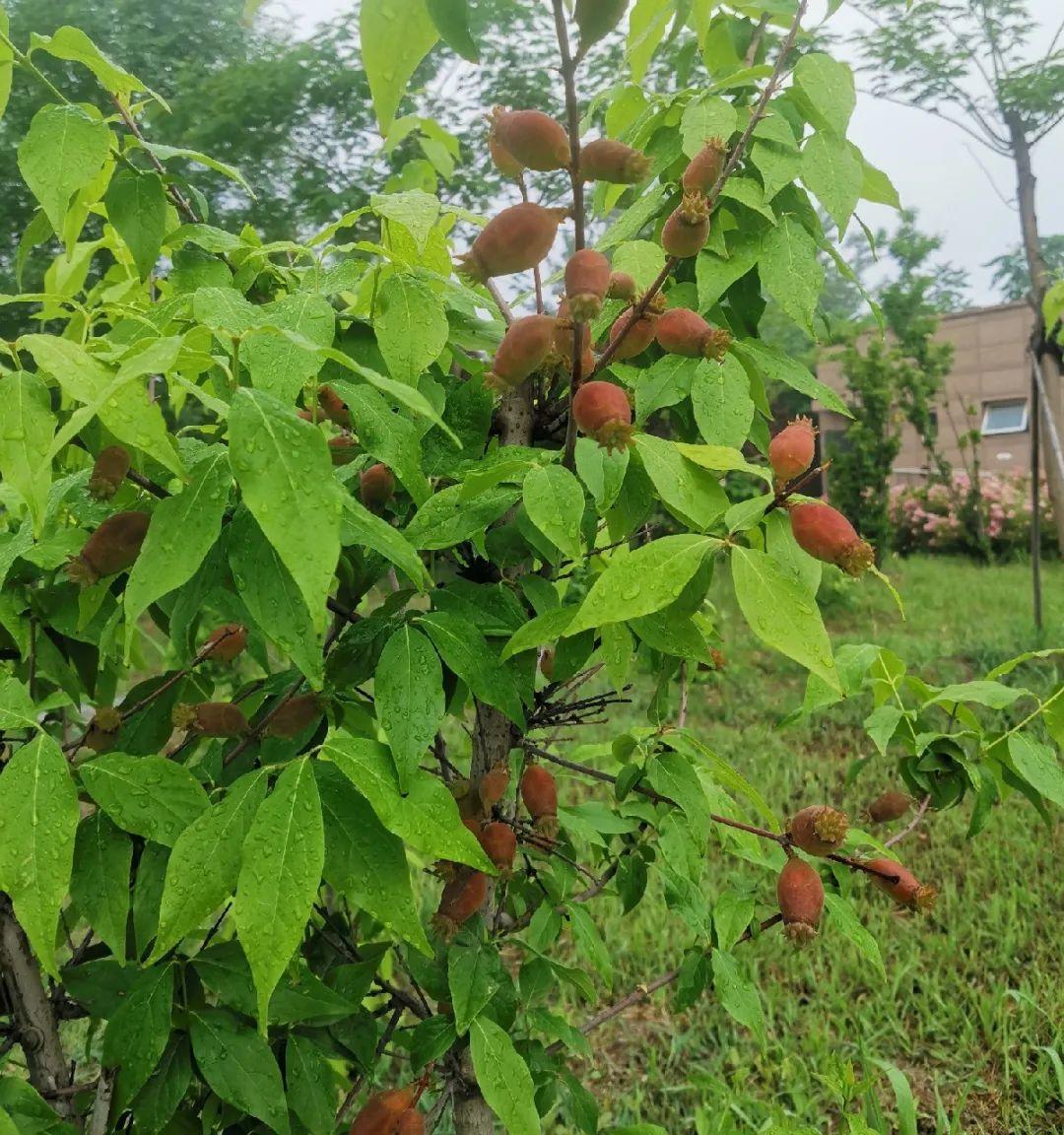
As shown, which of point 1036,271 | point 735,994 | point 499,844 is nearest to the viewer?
point 499,844

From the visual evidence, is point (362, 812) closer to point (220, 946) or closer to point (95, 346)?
point (220, 946)

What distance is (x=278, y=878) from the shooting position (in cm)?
52

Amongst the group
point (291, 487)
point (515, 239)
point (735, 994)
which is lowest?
point (735, 994)

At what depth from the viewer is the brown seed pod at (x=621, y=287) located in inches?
26.8

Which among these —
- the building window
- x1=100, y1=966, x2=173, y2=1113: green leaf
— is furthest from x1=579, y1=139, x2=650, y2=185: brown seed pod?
the building window

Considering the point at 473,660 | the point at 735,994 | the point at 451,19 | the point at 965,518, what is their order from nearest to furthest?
the point at 451,19
the point at 473,660
the point at 735,994
the point at 965,518

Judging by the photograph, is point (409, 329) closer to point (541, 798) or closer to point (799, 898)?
point (541, 798)

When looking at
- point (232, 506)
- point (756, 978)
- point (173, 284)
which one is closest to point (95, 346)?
point (173, 284)

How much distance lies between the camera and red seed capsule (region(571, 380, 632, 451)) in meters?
0.61

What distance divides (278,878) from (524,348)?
15.2 inches

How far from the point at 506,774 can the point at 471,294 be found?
1.47 feet

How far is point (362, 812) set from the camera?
589 millimetres

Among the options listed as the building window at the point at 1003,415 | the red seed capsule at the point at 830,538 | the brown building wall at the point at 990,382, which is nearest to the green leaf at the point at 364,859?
the red seed capsule at the point at 830,538

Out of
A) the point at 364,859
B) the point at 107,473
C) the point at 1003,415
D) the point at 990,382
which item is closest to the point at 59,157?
the point at 107,473
